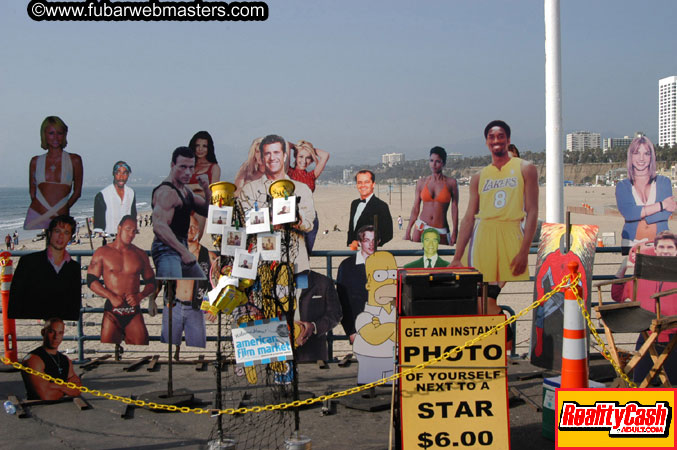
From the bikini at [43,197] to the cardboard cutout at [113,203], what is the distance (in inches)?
20.5

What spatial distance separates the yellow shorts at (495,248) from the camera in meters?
8.35

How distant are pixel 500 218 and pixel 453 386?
3831 millimetres

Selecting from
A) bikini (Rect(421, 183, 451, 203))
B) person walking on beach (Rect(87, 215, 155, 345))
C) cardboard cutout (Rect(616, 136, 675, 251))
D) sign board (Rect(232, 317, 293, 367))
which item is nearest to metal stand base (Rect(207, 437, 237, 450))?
sign board (Rect(232, 317, 293, 367))

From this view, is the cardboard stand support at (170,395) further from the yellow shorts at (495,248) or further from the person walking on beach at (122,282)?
the yellow shorts at (495,248)

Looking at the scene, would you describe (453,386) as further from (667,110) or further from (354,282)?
(667,110)

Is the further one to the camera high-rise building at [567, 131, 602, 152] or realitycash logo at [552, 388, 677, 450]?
high-rise building at [567, 131, 602, 152]

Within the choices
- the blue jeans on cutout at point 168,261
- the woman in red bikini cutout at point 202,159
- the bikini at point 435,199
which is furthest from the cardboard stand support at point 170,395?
the bikini at point 435,199

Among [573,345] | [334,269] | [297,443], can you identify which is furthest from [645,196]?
[334,269]

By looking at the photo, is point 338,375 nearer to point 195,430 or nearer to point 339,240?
point 195,430

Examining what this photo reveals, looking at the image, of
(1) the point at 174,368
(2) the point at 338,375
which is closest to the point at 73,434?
(1) the point at 174,368

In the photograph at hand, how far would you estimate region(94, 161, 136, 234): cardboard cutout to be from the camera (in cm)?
844

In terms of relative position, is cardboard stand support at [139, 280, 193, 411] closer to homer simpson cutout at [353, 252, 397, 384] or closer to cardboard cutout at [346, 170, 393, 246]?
homer simpson cutout at [353, 252, 397, 384]

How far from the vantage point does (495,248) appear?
27.5ft

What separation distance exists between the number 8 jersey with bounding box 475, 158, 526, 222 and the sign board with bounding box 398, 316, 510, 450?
357 centimetres
